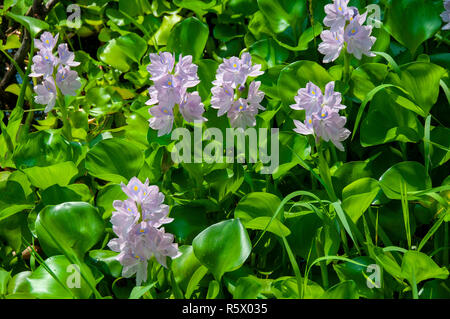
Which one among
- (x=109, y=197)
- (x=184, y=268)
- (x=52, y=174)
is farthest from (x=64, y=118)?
(x=184, y=268)

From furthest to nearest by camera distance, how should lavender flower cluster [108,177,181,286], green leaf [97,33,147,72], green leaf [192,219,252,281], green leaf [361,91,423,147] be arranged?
green leaf [97,33,147,72] → green leaf [361,91,423,147] → green leaf [192,219,252,281] → lavender flower cluster [108,177,181,286]

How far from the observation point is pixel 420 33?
152 cm

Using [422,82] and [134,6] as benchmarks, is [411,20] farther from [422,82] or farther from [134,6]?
[134,6]

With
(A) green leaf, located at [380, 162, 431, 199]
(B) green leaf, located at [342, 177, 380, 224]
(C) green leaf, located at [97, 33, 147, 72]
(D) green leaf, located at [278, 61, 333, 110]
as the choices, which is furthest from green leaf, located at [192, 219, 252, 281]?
(C) green leaf, located at [97, 33, 147, 72]

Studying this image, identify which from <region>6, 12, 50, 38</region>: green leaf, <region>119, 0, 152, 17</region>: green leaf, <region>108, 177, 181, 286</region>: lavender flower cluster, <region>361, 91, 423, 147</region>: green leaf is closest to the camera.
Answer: <region>108, 177, 181, 286</region>: lavender flower cluster

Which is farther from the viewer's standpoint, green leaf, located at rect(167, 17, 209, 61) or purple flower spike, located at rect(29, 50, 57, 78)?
green leaf, located at rect(167, 17, 209, 61)

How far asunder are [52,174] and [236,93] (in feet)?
1.58

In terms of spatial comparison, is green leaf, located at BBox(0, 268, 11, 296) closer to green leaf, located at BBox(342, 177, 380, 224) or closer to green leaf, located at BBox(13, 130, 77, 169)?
green leaf, located at BBox(13, 130, 77, 169)

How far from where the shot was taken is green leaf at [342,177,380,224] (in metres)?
1.17

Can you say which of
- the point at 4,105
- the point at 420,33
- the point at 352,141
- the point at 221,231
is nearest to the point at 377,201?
the point at 352,141

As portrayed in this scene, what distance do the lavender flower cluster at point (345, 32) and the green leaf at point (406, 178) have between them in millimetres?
289

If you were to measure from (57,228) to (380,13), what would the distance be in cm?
108

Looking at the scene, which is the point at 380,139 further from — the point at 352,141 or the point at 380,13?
the point at 380,13

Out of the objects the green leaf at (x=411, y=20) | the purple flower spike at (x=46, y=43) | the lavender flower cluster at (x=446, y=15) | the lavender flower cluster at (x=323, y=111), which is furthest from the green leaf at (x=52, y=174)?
the lavender flower cluster at (x=446, y=15)
